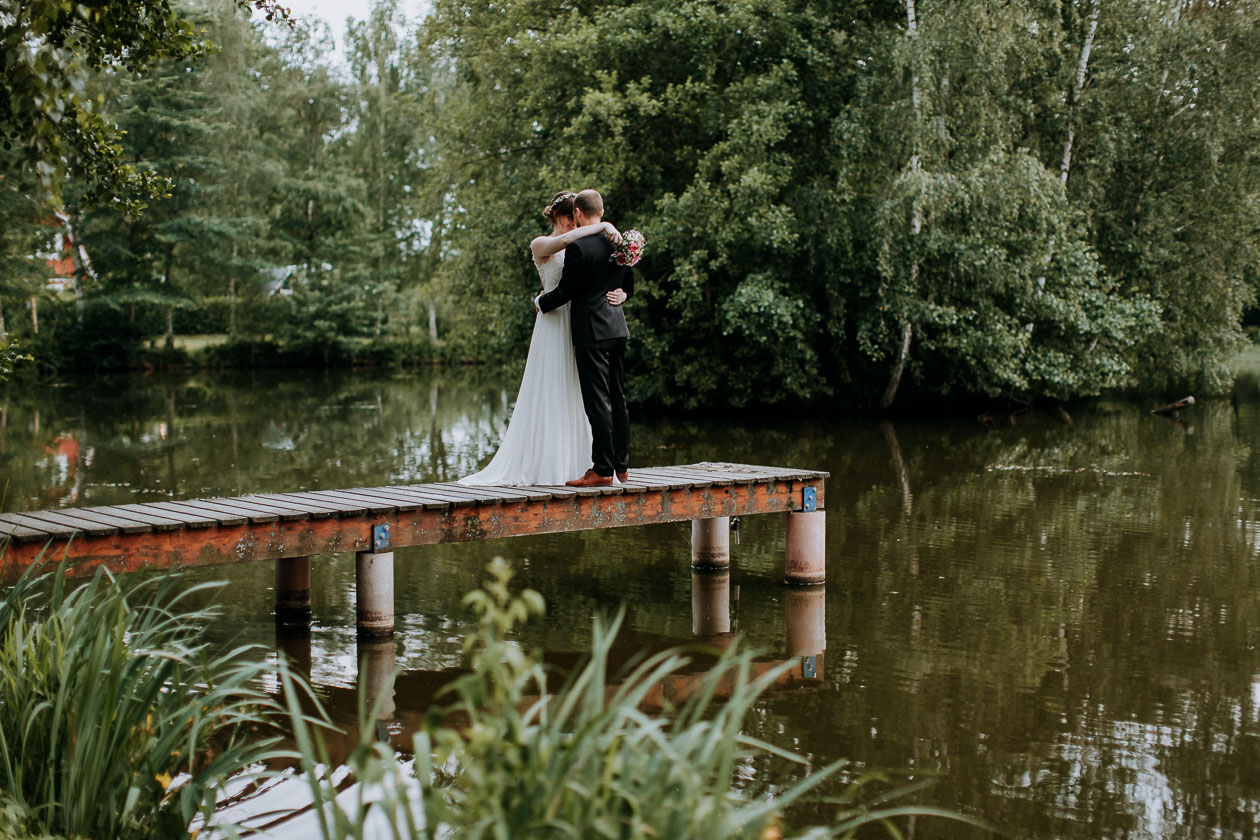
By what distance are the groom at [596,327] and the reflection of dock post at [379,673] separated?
1.62 metres

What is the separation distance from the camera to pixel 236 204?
45438 mm

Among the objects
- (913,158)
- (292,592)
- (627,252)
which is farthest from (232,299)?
(627,252)

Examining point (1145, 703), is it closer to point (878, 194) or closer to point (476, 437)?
point (476, 437)

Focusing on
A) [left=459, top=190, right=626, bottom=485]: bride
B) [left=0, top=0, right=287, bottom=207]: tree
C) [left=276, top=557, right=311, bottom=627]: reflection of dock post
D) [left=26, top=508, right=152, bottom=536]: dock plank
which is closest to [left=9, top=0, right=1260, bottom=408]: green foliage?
[left=459, top=190, right=626, bottom=485]: bride

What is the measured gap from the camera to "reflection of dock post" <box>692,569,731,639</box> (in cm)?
795

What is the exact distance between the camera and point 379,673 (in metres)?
6.89

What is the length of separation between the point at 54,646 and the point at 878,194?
66.7 ft

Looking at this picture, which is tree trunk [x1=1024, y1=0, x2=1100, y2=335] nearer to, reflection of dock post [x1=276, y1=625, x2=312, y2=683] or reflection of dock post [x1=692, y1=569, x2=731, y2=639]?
reflection of dock post [x1=692, y1=569, x2=731, y2=639]

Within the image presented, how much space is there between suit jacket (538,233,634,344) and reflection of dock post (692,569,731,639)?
77.6 inches

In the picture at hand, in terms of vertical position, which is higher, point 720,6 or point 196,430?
point 720,6

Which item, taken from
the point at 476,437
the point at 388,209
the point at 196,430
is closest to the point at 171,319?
the point at 388,209

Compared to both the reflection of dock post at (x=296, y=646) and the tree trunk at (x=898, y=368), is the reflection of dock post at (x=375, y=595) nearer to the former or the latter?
the reflection of dock post at (x=296, y=646)

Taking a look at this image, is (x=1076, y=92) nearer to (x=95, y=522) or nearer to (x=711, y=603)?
(x=711, y=603)

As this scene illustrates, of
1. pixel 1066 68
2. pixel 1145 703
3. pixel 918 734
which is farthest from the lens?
pixel 1066 68
